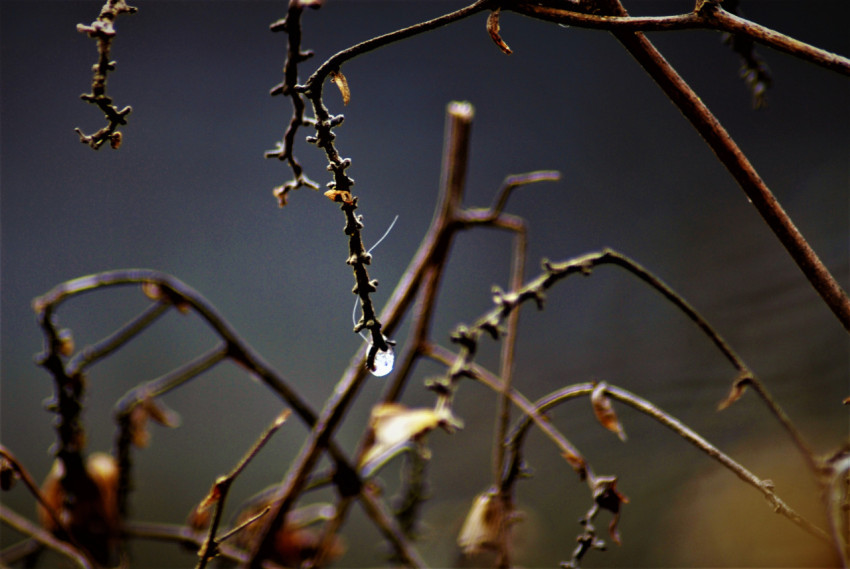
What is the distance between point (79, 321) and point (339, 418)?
0.83 metres

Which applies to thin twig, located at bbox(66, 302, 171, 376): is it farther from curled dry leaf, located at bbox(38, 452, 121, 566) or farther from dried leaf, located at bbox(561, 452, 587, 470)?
dried leaf, located at bbox(561, 452, 587, 470)

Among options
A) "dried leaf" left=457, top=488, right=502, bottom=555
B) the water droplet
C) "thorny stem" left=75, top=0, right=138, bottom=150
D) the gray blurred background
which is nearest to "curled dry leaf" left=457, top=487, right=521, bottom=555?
"dried leaf" left=457, top=488, right=502, bottom=555

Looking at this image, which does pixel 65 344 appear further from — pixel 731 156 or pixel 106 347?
pixel 731 156

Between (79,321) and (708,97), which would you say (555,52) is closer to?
(708,97)

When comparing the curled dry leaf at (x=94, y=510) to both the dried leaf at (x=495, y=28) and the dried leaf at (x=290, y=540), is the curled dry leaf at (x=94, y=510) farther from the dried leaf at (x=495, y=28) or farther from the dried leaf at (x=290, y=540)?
the dried leaf at (x=495, y=28)

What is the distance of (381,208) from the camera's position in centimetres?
89

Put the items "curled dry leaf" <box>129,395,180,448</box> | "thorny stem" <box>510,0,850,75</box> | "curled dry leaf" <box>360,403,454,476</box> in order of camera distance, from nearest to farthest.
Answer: "thorny stem" <box>510,0,850,75</box> < "curled dry leaf" <box>360,403,454,476</box> < "curled dry leaf" <box>129,395,180,448</box>

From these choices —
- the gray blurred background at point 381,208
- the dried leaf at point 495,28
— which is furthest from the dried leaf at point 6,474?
the gray blurred background at point 381,208

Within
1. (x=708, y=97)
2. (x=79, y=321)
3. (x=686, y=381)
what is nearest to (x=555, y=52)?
(x=708, y=97)

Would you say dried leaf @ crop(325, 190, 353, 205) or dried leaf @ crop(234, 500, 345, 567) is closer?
dried leaf @ crop(325, 190, 353, 205)

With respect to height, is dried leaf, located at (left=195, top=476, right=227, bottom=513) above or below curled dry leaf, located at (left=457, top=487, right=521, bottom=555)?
above

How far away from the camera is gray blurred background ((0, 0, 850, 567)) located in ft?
2.38

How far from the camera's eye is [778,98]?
29.3 inches

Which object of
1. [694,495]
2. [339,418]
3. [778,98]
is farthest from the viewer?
[778,98]
